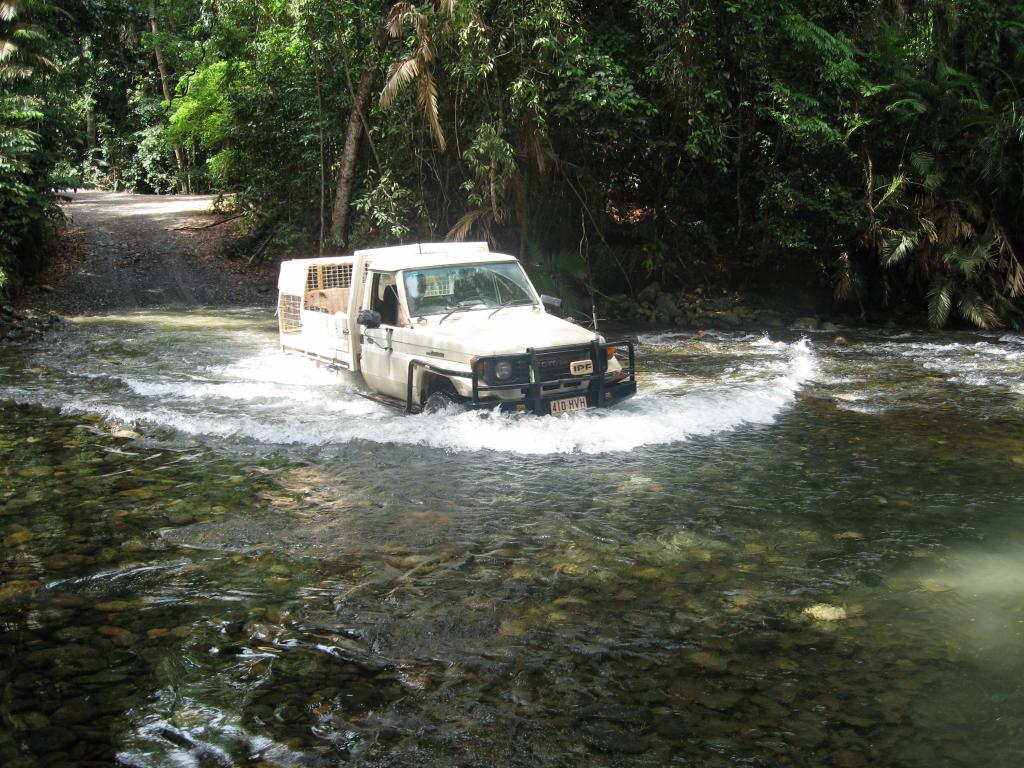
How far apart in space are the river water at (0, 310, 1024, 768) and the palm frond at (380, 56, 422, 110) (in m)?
7.59

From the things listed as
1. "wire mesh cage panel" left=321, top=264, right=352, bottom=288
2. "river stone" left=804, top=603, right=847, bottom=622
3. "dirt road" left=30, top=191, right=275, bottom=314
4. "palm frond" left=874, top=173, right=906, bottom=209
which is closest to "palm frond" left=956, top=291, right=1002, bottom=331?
"palm frond" left=874, top=173, right=906, bottom=209

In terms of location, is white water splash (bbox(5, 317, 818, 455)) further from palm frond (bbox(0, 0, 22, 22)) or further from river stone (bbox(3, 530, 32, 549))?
palm frond (bbox(0, 0, 22, 22))

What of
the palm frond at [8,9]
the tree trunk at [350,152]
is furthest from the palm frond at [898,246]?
the palm frond at [8,9]

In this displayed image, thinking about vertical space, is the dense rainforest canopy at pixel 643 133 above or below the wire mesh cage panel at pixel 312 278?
above

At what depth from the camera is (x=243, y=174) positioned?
→ 81.0ft

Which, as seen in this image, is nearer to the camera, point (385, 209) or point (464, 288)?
point (464, 288)

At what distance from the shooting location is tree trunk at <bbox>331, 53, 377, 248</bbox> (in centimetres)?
1928

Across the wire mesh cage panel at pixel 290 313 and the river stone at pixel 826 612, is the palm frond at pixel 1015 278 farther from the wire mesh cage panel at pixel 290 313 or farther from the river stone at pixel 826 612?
the river stone at pixel 826 612

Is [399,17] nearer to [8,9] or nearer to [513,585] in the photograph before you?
[8,9]

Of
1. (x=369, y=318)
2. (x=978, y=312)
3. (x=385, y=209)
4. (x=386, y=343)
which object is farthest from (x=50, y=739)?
(x=978, y=312)

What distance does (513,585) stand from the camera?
5.82 m

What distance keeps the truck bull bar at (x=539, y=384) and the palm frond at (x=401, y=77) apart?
8549 mm

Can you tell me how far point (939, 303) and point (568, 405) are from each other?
37.2 feet

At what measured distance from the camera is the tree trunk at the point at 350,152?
1928 centimetres
